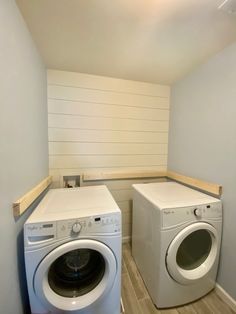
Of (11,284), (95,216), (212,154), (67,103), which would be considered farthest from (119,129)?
(11,284)

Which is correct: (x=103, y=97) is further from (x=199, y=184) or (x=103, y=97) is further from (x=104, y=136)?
(x=199, y=184)

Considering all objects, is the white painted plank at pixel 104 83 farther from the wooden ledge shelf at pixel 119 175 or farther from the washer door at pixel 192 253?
the washer door at pixel 192 253

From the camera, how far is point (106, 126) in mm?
1901

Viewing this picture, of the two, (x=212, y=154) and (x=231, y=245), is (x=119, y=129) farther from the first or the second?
(x=231, y=245)

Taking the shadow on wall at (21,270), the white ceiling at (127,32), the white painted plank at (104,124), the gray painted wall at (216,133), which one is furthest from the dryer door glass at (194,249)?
the white ceiling at (127,32)

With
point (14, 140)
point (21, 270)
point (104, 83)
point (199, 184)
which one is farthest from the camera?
point (104, 83)

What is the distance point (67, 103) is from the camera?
1.75 m

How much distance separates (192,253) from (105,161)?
1.26 metres

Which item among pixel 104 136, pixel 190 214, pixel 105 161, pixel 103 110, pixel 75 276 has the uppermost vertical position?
pixel 103 110

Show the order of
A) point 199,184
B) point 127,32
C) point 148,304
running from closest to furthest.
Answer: point 127,32 → point 148,304 → point 199,184

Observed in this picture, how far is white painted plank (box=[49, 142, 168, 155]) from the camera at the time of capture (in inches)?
69.7

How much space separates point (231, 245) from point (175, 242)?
1.71ft

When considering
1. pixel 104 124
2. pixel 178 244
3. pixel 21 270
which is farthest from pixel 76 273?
pixel 104 124

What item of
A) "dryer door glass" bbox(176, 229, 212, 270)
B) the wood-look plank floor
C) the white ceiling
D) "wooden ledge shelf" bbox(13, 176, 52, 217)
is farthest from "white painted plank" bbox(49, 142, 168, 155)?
the wood-look plank floor
